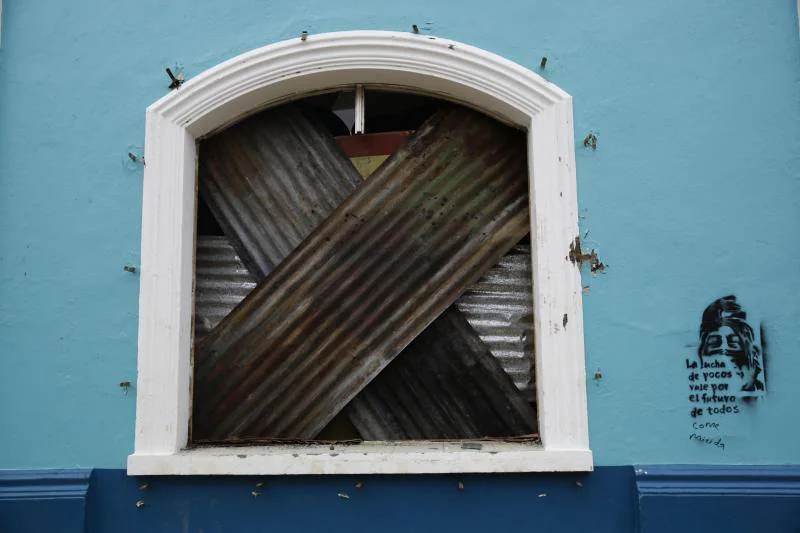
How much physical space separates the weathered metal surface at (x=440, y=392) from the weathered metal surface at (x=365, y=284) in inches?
4.6

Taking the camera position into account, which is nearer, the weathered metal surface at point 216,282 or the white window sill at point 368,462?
the white window sill at point 368,462

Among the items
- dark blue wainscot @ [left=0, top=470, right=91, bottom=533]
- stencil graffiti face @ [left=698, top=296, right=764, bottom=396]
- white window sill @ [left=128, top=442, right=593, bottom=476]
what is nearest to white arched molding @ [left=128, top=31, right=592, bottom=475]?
white window sill @ [left=128, top=442, right=593, bottom=476]

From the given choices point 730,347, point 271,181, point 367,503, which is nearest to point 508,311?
point 730,347

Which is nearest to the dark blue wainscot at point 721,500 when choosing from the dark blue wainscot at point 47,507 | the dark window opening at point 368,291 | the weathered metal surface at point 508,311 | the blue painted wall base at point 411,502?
the blue painted wall base at point 411,502

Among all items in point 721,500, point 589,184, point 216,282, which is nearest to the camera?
point 721,500

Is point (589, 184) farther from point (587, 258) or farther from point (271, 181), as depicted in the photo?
point (271, 181)

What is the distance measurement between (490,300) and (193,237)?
1.61m

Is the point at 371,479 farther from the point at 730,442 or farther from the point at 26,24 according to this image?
the point at 26,24

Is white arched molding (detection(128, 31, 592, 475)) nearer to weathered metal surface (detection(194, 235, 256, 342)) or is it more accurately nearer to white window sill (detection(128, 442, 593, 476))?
white window sill (detection(128, 442, 593, 476))

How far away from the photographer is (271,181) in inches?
128

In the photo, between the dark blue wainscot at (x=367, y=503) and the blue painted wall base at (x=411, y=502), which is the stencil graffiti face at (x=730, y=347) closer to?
the blue painted wall base at (x=411, y=502)

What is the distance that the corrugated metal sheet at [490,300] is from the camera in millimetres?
3102

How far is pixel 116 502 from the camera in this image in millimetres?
2803

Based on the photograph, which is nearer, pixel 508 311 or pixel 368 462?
pixel 368 462
